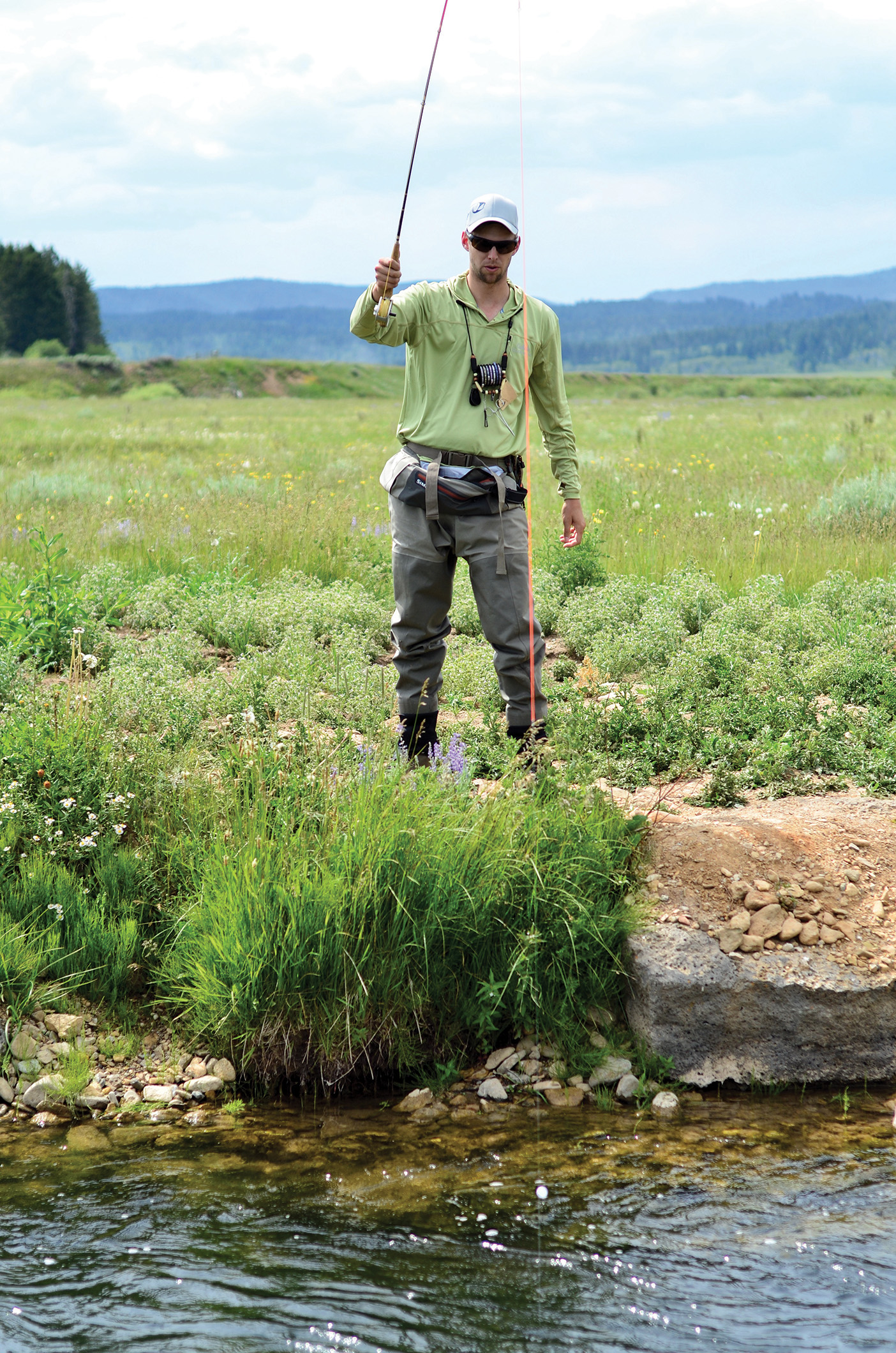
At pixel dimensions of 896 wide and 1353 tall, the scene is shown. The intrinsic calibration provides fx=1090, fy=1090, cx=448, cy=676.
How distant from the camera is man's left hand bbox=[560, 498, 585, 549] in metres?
5.68

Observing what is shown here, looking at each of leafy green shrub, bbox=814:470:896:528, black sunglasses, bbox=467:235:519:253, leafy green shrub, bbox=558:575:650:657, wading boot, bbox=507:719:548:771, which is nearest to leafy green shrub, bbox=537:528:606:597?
leafy green shrub, bbox=558:575:650:657

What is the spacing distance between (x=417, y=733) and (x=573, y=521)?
4.54 ft

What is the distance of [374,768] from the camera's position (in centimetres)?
491

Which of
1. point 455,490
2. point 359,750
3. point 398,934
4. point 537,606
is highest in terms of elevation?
point 455,490

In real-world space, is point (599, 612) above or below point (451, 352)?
below

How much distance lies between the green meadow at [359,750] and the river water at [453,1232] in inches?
20.2

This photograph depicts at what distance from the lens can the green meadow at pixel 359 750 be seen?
13.8 ft

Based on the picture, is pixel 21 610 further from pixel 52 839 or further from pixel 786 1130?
pixel 786 1130

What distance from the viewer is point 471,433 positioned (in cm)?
516

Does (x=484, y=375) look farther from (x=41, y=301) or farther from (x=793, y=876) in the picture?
(x=41, y=301)

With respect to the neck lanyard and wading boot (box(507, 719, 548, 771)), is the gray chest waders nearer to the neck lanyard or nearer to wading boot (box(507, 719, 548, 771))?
the neck lanyard

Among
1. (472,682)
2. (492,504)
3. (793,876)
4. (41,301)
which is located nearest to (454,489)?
(492,504)

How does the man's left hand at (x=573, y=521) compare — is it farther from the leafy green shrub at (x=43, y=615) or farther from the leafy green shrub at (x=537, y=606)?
the leafy green shrub at (x=43, y=615)

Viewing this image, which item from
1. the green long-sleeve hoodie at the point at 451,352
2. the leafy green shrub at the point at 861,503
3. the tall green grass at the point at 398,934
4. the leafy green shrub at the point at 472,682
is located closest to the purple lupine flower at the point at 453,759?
the tall green grass at the point at 398,934
